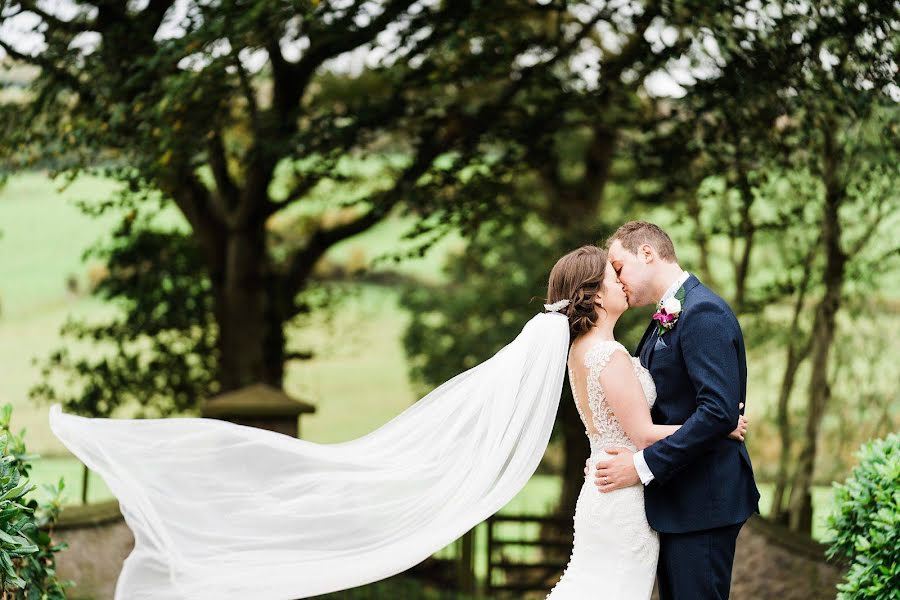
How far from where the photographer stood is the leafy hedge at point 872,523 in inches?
179

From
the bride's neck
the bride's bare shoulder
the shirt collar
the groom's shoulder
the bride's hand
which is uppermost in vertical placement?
the shirt collar

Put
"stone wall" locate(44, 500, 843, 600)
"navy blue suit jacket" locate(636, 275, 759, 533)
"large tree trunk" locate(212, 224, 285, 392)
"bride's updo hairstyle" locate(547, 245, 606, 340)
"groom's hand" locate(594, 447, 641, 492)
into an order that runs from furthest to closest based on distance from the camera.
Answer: "large tree trunk" locate(212, 224, 285, 392), "stone wall" locate(44, 500, 843, 600), "bride's updo hairstyle" locate(547, 245, 606, 340), "groom's hand" locate(594, 447, 641, 492), "navy blue suit jacket" locate(636, 275, 759, 533)

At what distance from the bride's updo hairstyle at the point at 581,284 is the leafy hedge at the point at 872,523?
63.5 inches

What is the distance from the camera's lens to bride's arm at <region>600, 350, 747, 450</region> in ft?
13.6

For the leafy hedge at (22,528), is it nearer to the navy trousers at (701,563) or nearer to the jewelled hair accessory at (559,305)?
the jewelled hair accessory at (559,305)

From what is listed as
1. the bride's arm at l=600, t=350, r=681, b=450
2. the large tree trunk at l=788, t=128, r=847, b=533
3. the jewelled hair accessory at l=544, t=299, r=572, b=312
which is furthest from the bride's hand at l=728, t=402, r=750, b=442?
the large tree trunk at l=788, t=128, r=847, b=533

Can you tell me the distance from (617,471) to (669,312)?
2.22 ft

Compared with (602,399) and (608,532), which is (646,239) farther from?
(608,532)

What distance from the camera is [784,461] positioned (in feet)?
35.3

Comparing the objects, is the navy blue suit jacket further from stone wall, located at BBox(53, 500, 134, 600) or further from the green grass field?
the green grass field

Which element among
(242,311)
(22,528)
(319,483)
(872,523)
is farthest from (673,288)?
(242,311)

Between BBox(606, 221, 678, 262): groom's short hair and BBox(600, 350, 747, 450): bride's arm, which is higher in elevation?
BBox(606, 221, 678, 262): groom's short hair

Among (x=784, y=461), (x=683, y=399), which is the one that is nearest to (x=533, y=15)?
(x=784, y=461)

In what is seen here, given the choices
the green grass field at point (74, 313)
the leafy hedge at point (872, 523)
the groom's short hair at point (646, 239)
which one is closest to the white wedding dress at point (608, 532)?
the groom's short hair at point (646, 239)
